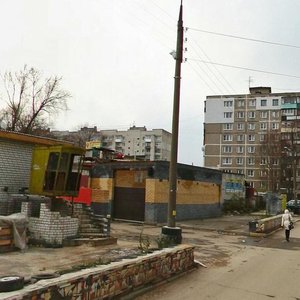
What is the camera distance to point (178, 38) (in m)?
13.7

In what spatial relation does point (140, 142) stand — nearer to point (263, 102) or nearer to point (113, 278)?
point (263, 102)

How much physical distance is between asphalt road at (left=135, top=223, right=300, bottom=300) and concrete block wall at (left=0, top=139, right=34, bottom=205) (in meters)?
6.90

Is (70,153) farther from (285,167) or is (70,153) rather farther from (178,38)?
(285,167)

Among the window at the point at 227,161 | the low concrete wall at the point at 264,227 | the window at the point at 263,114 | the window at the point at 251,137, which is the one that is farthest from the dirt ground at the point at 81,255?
the window at the point at 263,114

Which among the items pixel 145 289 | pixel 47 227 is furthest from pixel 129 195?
pixel 145 289

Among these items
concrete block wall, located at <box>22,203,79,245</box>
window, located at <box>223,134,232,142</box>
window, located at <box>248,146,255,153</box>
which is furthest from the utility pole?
window, located at <box>223,134,232,142</box>

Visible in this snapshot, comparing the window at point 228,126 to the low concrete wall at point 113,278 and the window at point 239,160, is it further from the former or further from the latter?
the low concrete wall at point 113,278

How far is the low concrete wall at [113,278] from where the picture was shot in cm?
575

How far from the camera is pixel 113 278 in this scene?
7617 millimetres

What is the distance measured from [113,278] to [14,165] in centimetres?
937

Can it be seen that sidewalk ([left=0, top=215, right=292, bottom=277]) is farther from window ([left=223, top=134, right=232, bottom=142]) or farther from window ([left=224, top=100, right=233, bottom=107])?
window ([left=224, top=100, right=233, bottom=107])

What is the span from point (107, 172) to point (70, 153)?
1481 centimetres

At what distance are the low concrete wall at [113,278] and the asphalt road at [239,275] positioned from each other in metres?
0.30

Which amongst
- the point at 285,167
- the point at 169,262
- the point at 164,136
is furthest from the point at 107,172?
the point at 164,136
